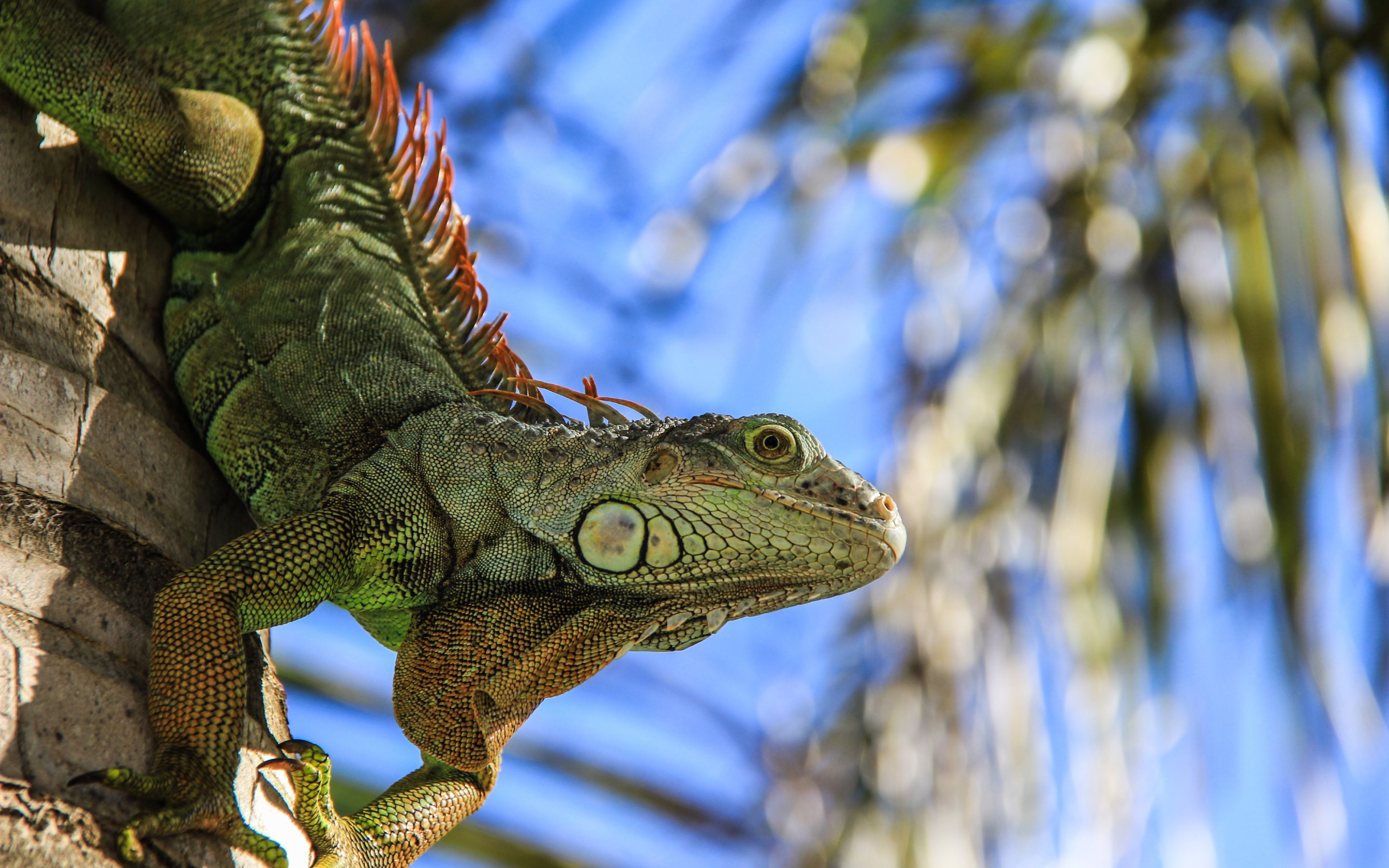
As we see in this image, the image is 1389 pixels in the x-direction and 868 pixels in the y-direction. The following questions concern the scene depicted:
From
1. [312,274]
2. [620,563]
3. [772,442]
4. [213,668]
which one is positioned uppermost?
[312,274]

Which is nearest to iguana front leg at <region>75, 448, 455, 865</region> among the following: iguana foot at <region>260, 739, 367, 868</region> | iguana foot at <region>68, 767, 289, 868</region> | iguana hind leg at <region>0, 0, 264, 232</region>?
iguana foot at <region>68, 767, 289, 868</region>

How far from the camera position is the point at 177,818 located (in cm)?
181

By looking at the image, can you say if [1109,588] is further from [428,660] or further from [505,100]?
[505,100]

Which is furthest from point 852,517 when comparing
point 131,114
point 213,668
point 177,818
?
point 131,114

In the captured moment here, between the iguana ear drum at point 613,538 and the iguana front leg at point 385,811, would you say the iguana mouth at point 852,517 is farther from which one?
the iguana front leg at point 385,811

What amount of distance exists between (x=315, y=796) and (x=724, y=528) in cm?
104

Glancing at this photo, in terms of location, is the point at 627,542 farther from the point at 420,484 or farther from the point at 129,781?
the point at 129,781

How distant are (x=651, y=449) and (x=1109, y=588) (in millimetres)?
2294

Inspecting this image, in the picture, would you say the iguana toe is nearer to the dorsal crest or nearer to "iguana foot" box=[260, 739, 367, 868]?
"iguana foot" box=[260, 739, 367, 868]

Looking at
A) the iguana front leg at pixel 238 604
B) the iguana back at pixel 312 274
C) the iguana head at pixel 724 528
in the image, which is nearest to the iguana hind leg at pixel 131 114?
the iguana back at pixel 312 274

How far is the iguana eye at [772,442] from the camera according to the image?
286 cm

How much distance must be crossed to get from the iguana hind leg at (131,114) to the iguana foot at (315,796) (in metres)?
1.50

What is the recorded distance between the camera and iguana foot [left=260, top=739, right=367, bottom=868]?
2182 mm

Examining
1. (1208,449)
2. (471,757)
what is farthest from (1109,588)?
(471,757)
